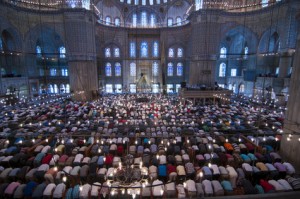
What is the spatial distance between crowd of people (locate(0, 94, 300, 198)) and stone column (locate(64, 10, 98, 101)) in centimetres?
1120

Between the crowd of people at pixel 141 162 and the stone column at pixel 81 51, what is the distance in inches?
441

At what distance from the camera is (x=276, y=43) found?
24391mm

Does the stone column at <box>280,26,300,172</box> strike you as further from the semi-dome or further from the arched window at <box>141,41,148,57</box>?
the arched window at <box>141,41,148,57</box>

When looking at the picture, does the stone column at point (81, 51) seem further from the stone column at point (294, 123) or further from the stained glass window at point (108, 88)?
the stone column at point (294, 123)

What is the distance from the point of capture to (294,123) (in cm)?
895

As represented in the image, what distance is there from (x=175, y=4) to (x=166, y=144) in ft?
98.1

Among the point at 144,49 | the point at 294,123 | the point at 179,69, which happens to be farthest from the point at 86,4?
the point at 294,123

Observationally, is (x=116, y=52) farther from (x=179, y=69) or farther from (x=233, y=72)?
(x=233, y=72)

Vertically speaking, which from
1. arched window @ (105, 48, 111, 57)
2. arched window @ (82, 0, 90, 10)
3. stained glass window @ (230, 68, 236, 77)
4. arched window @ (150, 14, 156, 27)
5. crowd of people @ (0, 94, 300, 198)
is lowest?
crowd of people @ (0, 94, 300, 198)

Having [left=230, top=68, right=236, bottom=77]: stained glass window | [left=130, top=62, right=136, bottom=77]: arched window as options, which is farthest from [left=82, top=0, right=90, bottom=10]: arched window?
[left=230, top=68, right=236, bottom=77]: stained glass window

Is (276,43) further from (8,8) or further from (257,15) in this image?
(8,8)

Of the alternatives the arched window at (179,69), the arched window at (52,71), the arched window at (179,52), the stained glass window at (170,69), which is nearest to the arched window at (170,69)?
the stained glass window at (170,69)

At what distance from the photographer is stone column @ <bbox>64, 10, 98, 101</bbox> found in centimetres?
2305

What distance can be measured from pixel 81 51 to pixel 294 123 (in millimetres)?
23636
